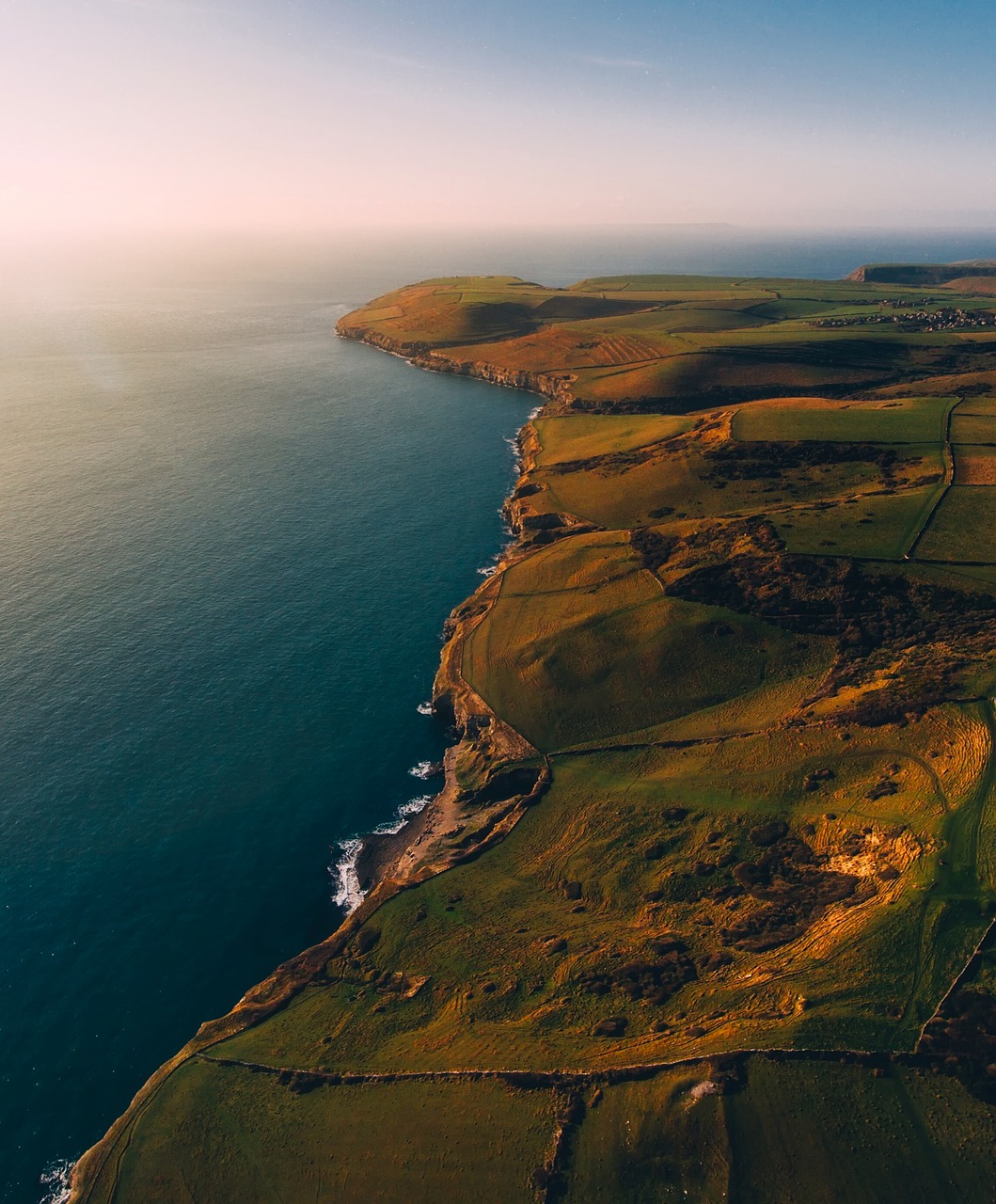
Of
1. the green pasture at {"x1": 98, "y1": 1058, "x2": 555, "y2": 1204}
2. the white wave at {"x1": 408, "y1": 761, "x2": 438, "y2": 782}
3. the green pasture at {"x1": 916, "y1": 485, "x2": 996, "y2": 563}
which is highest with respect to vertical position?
the green pasture at {"x1": 916, "y1": 485, "x2": 996, "y2": 563}

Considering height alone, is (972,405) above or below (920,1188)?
above

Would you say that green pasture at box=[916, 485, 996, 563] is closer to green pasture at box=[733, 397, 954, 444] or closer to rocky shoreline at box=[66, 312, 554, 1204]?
green pasture at box=[733, 397, 954, 444]

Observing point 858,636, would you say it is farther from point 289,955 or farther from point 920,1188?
point 289,955

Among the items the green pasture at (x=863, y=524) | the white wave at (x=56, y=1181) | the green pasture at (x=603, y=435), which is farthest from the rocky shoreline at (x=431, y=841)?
the green pasture at (x=603, y=435)

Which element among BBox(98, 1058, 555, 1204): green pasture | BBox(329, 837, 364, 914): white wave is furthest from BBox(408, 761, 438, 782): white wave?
BBox(98, 1058, 555, 1204): green pasture

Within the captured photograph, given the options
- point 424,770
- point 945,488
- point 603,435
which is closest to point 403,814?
point 424,770

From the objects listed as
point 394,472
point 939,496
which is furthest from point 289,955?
point 394,472
